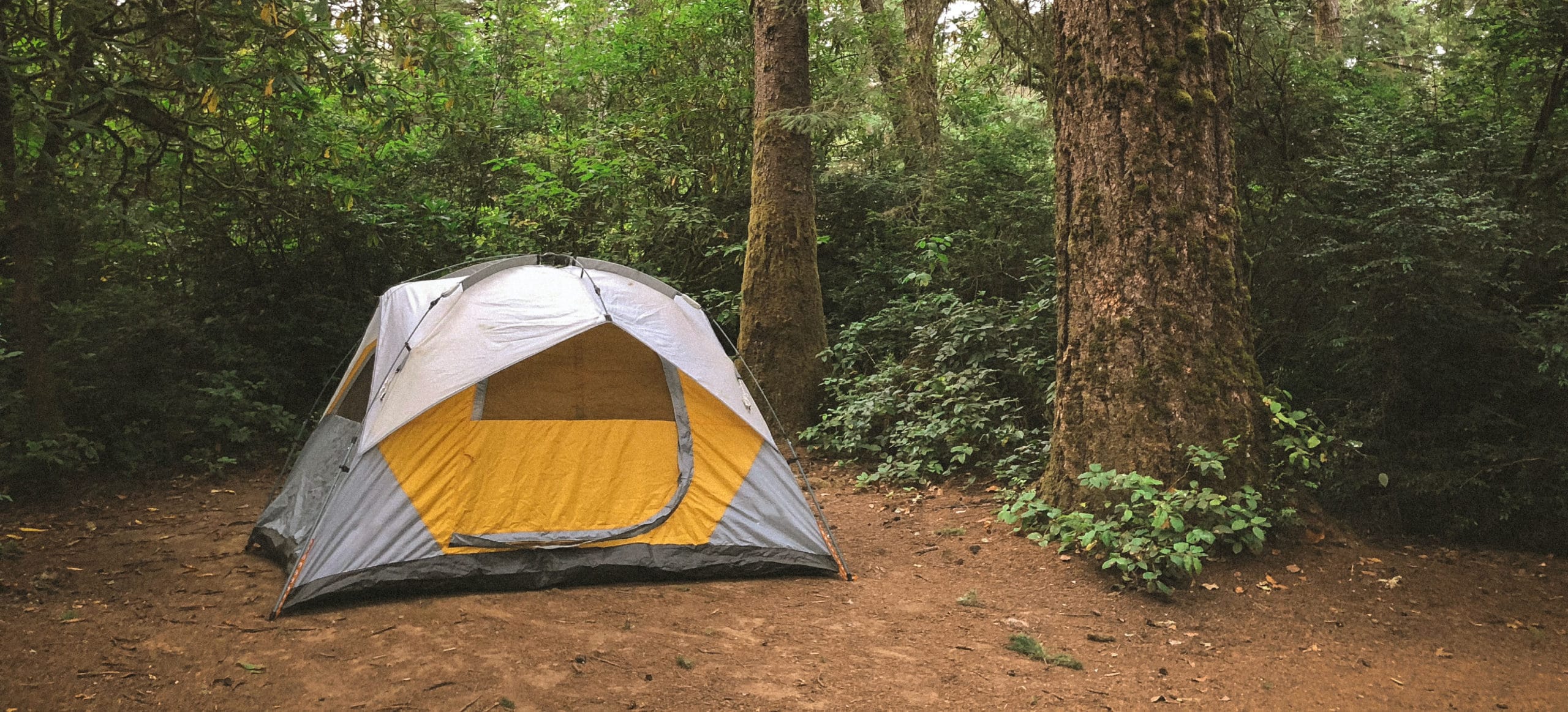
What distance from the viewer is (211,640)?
391 cm

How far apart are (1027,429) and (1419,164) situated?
2934 millimetres

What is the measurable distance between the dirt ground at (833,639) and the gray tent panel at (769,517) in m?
0.24

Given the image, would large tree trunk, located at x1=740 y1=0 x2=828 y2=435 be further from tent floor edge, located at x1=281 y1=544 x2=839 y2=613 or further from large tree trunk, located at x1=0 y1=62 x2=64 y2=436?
large tree trunk, located at x1=0 y1=62 x2=64 y2=436

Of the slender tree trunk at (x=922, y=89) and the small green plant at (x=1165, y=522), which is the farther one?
the slender tree trunk at (x=922, y=89)

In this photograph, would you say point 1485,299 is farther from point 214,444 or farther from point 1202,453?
point 214,444

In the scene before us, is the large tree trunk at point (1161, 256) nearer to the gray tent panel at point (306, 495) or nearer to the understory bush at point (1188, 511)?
the understory bush at point (1188, 511)

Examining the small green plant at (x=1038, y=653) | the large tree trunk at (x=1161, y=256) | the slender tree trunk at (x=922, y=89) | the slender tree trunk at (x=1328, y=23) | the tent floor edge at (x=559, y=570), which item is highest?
the slender tree trunk at (x=1328, y=23)

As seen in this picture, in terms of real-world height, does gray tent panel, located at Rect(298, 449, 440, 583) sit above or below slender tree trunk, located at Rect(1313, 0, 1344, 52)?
below

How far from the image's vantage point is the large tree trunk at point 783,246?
27.9 feet

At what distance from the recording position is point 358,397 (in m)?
5.54

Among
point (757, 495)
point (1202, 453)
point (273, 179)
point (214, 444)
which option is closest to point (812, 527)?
point (757, 495)

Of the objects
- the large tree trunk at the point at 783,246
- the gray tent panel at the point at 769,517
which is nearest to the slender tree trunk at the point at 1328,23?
the large tree trunk at the point at 783,246

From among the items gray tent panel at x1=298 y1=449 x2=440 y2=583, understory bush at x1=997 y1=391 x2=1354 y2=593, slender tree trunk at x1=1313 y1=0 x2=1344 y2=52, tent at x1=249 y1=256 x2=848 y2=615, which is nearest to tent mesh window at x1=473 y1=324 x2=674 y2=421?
tent at x1=249 y1=256 x2=848 y2=615

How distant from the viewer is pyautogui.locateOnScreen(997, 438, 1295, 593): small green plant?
4434mm
